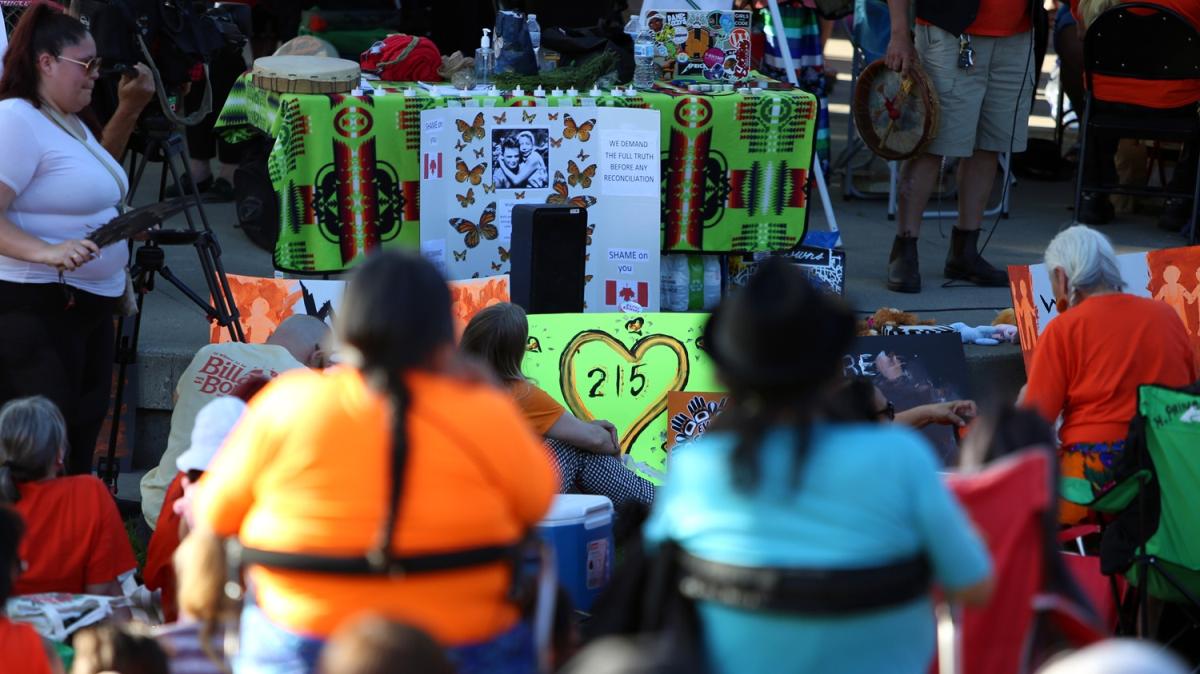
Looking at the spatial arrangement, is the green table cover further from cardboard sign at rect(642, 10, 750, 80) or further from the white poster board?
cardboard sign at rect(642, 10, 750, 80)

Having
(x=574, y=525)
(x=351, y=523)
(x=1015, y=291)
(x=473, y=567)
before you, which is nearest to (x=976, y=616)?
(x=473, y=567)

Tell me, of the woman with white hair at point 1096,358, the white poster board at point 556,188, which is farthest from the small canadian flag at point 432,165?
the woman with white hair at point 1096,358

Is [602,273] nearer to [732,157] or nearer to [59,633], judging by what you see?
[732,157]

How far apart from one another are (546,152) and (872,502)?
14.2 feet

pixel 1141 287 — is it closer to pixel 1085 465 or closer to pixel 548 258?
pixel 1085 465

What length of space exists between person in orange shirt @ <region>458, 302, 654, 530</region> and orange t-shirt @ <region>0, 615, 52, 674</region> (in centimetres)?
174

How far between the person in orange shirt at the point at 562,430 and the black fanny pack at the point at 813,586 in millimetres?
2175

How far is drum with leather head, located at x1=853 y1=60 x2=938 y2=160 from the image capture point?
267 inches

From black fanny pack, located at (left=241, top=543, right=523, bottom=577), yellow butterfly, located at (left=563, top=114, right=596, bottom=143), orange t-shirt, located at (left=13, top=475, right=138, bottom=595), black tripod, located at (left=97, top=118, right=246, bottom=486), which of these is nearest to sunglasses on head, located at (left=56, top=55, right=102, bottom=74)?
black tripod, located at (left=97, top=118, right=246, bottom=486)

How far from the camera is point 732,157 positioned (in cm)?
671

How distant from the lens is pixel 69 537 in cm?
391

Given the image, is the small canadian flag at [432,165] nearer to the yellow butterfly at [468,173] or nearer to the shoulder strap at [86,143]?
the yellow butterfly at [468,173]

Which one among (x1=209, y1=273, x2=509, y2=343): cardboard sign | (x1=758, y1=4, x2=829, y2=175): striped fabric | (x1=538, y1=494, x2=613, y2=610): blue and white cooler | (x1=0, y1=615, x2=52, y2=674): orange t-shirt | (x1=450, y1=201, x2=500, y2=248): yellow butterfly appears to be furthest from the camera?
(x1=758, y1=4, x2=829, y2=175): striped fabric

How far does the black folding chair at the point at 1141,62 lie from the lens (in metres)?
7.20
